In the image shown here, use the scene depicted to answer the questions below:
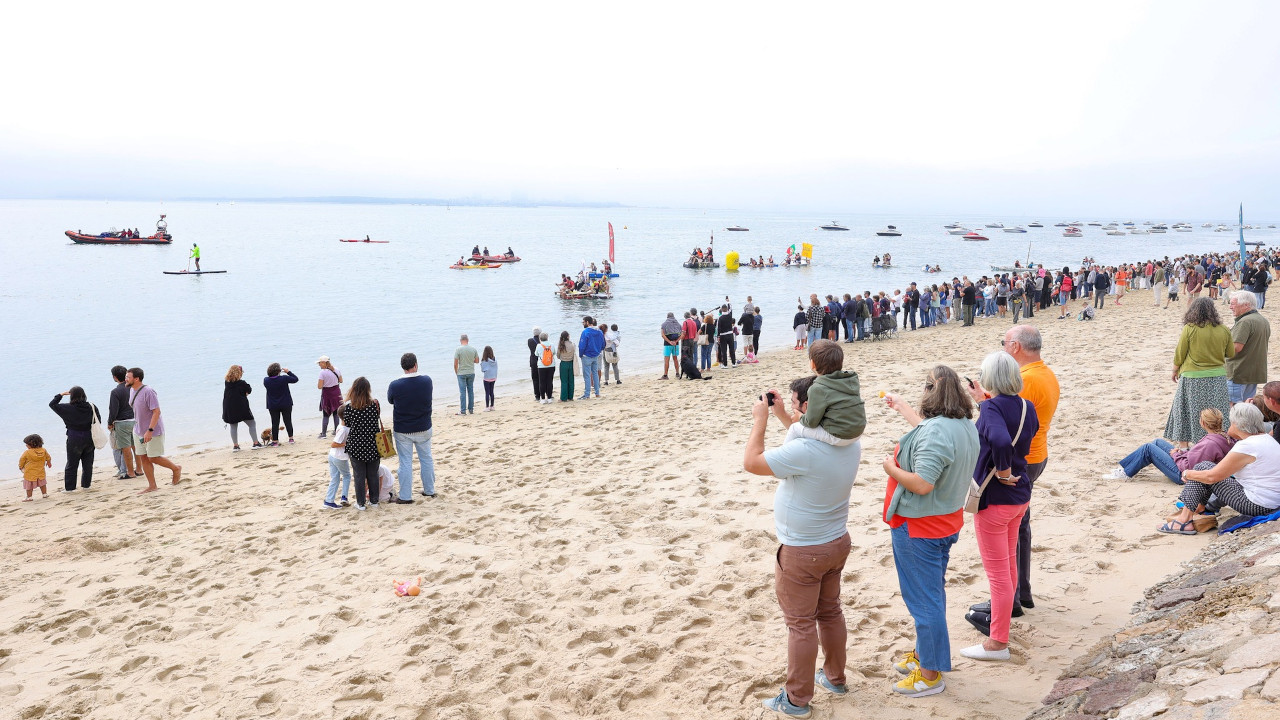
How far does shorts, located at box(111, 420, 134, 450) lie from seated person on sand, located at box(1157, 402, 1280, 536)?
1166 cm

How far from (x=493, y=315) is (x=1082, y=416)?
26992 millimetres

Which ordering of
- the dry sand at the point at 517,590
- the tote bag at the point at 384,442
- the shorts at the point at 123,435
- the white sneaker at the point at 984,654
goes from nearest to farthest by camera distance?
the white sneaker at the point at 984,654 → the dry sand at the point at 517,590 → the tote bag at the point at 384,442 → the shorts at the point at 123,435

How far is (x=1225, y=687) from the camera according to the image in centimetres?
262

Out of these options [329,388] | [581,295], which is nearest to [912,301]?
[581,295]

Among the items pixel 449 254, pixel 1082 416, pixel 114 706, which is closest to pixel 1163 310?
pixel 1082 416

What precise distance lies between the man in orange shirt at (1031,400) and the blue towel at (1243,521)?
1.98 metres

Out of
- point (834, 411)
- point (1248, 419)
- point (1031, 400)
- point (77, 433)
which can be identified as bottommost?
point (77, 433)

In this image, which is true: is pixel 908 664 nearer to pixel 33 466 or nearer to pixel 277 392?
pixel 277 392

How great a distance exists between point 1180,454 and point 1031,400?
3649 millimetres

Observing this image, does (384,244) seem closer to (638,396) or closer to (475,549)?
(638,396)

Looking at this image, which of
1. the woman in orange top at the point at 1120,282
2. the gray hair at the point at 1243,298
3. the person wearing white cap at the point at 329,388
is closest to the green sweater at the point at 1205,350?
the gray hair at the point at 1243,298

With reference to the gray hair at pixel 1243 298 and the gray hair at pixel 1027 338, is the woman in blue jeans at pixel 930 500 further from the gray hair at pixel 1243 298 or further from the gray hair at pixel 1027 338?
the gray hair at pixel 1243 298

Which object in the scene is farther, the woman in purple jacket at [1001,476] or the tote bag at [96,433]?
the tote bag at [96,433]

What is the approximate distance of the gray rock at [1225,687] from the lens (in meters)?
2.55
